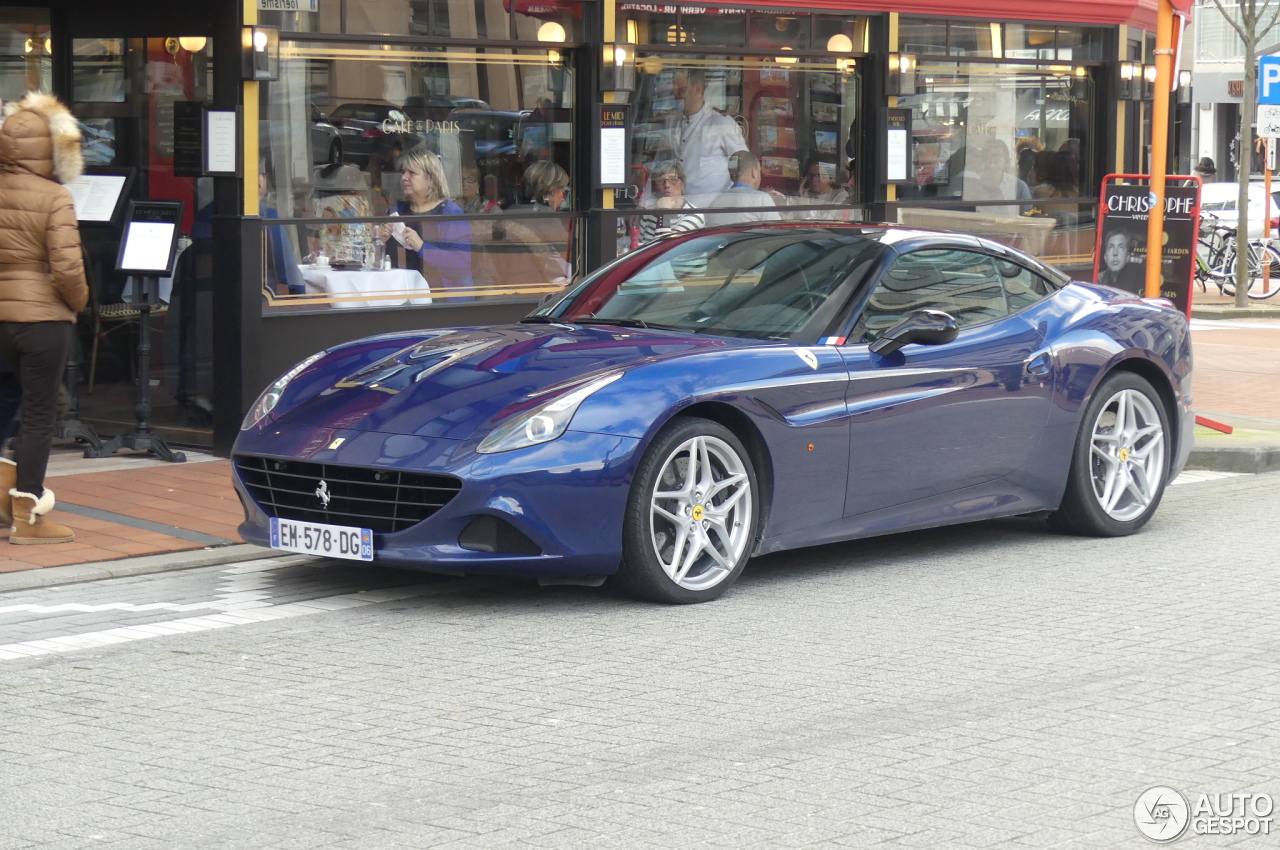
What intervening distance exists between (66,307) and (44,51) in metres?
4.38

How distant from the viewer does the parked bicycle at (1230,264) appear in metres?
25.5

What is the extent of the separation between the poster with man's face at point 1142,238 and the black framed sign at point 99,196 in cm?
644

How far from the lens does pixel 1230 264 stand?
25781mm

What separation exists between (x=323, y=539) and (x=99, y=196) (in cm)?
500

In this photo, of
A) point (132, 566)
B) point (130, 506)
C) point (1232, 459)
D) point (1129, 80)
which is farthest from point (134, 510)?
point (1129, 80)

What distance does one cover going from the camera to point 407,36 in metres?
11.8

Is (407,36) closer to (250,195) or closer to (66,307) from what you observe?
(250,195)

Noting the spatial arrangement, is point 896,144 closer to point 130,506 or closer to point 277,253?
point 277,253

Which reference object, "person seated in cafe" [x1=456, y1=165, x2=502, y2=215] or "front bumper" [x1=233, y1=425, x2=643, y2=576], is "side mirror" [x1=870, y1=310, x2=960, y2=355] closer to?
"front bumper" [x1=233, y1=425, x2=643, y2=576]

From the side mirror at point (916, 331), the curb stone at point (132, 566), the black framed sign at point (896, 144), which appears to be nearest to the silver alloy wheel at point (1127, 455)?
the side mirror at point (916, 331)

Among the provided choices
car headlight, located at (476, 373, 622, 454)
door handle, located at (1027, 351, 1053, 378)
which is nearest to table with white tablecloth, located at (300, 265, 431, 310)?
door handle, located at (1027, 351, 1053, 378)

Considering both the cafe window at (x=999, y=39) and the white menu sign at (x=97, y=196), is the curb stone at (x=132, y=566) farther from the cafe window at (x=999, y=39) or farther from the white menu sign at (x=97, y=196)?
the cafe window at (x=999, y=39)

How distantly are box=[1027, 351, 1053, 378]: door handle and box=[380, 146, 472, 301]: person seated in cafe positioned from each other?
4970mm

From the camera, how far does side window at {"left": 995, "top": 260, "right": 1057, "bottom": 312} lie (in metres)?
8.26
